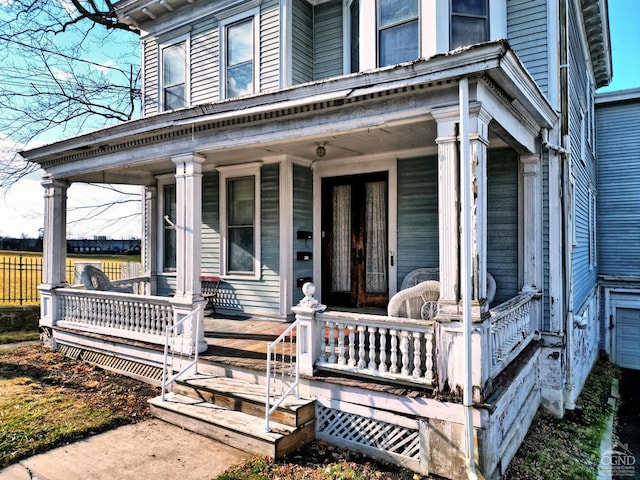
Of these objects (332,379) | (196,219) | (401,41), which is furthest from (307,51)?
(332,379)

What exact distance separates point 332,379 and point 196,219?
2.89 meters

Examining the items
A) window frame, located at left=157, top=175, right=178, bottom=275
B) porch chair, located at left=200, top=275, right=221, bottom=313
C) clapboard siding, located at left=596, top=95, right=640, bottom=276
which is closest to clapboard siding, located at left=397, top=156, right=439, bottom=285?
porch chair, located at left=200, top=275, right=221, bottom=313

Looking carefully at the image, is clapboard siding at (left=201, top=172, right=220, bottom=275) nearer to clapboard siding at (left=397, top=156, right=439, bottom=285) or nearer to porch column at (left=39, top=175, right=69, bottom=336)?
porch column at (left=39, top=175, right=69, bottom=336)

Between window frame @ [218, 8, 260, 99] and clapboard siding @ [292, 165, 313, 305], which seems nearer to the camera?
clapboard siding @ [292, 165, 313, 305]

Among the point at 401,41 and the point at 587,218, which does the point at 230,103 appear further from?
the point at 587,218

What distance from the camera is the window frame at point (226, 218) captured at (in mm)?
7883

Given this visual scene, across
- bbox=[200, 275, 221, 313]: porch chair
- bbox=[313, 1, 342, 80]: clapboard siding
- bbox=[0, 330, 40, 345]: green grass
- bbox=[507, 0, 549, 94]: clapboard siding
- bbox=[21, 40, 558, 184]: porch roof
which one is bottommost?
bbox=[0, 330, 40, 345]: green grass

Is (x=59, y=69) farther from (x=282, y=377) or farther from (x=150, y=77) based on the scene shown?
(x=282, y=377)

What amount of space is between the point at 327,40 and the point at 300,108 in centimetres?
348

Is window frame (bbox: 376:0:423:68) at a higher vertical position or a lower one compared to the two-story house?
higher

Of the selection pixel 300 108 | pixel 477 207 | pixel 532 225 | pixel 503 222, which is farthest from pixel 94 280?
pixel 532 225

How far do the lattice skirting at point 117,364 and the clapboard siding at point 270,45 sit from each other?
16.5 feet

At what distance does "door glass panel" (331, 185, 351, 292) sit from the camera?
777 centimetres

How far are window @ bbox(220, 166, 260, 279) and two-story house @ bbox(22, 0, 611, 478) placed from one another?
4cm
